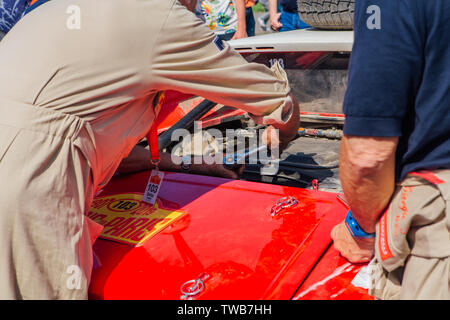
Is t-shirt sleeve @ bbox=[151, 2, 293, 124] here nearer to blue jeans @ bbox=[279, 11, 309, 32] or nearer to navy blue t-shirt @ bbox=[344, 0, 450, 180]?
navy blue t-shirt @ bbox=[344, 0, 450, 180]

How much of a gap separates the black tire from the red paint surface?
1.14m

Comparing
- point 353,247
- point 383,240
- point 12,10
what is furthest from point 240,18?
point 383,240

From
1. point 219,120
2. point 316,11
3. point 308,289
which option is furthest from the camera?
point 219,120

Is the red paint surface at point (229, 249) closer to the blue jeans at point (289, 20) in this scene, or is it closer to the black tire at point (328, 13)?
the black tire at point (328, 13)

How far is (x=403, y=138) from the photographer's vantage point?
0.95 m

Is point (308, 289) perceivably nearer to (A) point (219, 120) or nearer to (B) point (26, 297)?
(B) point (26, 297)

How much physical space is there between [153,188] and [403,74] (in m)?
1.10

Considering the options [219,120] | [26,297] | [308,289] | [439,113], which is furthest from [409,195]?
[219,120]

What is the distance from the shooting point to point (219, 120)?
2.81m

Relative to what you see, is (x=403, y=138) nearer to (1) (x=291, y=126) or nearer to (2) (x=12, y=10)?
(1) (x=291, y=126)

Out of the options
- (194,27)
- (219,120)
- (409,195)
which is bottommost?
(219,120)

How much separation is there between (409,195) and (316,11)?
5.60 ft

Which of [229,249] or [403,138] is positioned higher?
[403,138]

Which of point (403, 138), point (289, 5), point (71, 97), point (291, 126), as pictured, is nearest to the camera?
point (403, 138)
